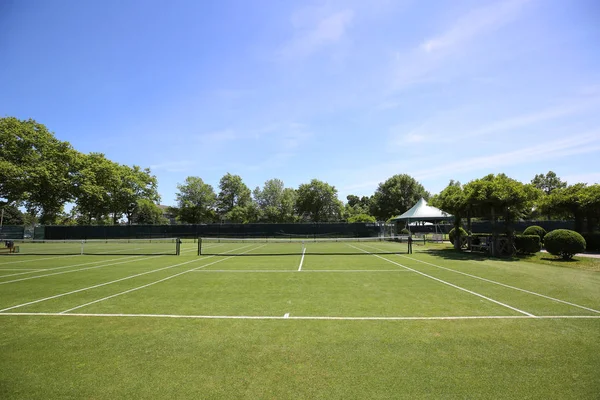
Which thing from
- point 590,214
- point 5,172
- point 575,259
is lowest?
point 575,259

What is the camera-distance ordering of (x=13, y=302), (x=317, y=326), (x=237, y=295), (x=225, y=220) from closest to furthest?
(x=317, y=326), (x=13, y=302), (x=237, y=295), (x=225, y=220)

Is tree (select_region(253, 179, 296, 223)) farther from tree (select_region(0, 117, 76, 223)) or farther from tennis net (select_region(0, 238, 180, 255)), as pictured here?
tree (select_region(0, 117, 76, 223))

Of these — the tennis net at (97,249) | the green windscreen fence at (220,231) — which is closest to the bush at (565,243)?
the tennis net at (97,249)

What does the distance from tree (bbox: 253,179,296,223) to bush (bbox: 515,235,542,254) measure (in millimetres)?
57830

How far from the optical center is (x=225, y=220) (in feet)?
260

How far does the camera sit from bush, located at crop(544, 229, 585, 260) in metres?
16.0

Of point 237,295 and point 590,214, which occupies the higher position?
point 590,214

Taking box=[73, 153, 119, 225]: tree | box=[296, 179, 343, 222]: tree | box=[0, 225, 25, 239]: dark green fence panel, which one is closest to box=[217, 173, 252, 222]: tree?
box=[296, 179, 343, 222]: tree

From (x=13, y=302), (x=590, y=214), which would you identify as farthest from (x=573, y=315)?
(x=590, y=214)

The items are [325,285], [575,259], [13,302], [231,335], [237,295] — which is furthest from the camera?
[575,259]

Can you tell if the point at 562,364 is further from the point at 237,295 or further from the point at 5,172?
the point at 5,172

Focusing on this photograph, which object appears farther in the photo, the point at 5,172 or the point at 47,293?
the point at 5,172

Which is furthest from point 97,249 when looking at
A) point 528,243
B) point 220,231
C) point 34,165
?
point 528,243

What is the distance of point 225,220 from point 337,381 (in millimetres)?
78223
